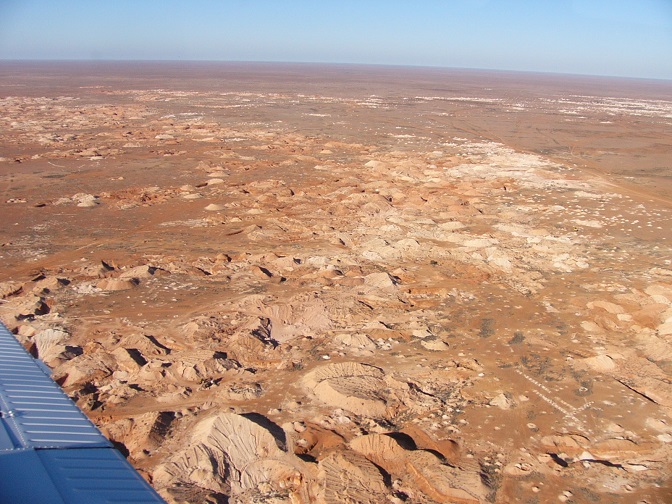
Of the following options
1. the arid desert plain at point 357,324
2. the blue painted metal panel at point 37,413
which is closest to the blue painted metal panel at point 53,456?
the blue painted metal panel at point 37,413

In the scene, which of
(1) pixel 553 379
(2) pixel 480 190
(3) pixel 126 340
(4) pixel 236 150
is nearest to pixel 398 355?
(1) pixel 553 379

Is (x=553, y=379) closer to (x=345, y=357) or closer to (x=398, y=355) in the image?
(x=398, y=355)

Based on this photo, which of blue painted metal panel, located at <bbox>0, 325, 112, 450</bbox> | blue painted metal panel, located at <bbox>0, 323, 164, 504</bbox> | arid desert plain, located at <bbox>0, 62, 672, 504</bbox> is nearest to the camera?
blue painted metal panel, located at <bbox>0, 323, 164, 504</bbox>

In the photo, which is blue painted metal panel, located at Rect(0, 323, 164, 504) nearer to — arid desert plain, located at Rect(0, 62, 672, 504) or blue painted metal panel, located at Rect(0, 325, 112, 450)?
blue painted metal panel, located at Rect(0, 325, 112, 450)

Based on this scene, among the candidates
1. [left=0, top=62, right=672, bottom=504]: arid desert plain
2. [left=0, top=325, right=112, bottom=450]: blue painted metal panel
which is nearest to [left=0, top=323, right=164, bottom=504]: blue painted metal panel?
[left=0, top=325, right=112, bottom=450]: blue painted metal panel

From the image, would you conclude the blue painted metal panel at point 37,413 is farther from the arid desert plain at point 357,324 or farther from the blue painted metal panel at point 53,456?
the arid desert plain at point 357,324

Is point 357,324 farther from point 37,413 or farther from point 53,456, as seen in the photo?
point 53,456
